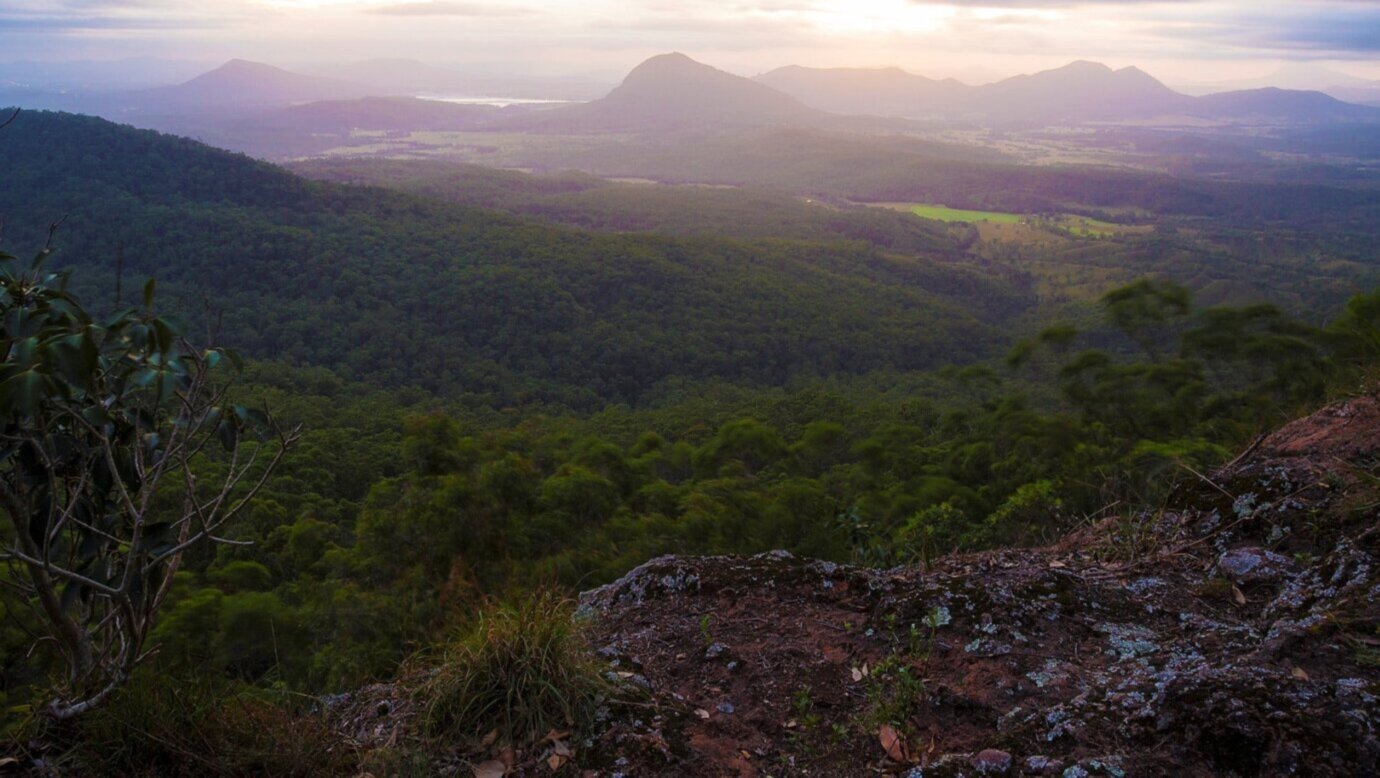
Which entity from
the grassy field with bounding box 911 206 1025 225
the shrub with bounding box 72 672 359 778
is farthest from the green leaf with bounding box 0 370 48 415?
the grassy field with bounding box 911 206 1025 225

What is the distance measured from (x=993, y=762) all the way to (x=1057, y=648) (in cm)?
79

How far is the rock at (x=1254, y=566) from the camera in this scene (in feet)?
9.07

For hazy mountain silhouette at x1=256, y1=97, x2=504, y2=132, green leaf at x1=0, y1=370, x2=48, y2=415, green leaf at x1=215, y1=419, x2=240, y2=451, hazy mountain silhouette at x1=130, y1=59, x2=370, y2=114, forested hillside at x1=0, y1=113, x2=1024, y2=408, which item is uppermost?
hazy mountain silhouette at x1=130, y1=59, x2=370, y2=114

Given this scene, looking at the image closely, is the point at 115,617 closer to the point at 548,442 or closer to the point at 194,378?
the point at 194,378

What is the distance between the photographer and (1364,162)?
117 metres

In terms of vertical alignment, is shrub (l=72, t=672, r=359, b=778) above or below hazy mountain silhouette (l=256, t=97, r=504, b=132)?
below

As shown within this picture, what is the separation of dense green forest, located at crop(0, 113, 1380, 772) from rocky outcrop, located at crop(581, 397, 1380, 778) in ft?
1.47

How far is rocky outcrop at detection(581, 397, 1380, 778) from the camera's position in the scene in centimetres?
189

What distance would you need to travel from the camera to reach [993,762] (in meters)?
1.96

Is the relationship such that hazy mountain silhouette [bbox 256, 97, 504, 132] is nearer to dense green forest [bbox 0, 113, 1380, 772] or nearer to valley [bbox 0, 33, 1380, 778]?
dense green forest [bbox 0, 113, 1380, 772]

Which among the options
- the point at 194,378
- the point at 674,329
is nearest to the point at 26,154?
the point at 674,329

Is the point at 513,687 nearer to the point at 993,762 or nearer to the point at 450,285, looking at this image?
the point at 993,762

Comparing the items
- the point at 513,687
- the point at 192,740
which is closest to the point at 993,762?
the point at 513,687

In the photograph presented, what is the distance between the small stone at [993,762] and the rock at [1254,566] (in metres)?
1.50
